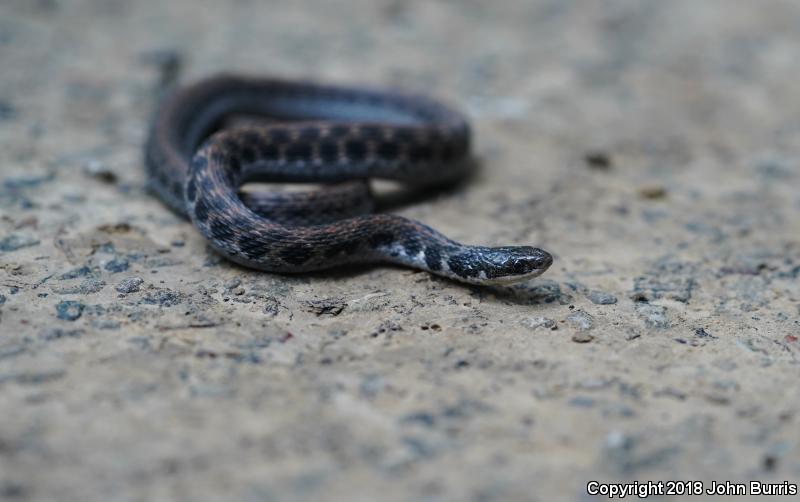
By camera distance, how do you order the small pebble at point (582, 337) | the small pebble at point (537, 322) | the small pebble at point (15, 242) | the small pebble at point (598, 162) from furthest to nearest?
the small pebble at point (598, 162)
the small pebble at point (15, 242)
the small pebble at point (537, 322)
the small pebble at point (582, 337)

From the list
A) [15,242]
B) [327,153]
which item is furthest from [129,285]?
[327,153]

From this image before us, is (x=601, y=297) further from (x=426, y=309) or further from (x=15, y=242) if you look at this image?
(x=15, y=242)

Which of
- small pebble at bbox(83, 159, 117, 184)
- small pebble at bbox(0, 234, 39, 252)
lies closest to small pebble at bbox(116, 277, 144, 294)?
small pebble at bbox(0, 234, 39, 252)

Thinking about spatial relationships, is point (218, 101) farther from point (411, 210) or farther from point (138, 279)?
point (138, 279)

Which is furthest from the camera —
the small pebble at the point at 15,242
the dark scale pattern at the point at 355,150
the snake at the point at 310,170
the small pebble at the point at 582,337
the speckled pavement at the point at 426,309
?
the dark scale pattern at the point at 355,150

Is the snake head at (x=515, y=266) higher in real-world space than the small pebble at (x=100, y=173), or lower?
lower

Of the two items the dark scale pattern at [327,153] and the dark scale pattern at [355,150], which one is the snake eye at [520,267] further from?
the dark scale pattern at [327,153]

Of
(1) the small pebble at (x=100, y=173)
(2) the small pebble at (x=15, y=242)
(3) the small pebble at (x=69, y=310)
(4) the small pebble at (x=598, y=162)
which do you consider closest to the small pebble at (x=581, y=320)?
(4) the small pebble at (x=598, y=162)

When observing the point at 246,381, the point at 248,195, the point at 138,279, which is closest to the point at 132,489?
the point at 246,381
